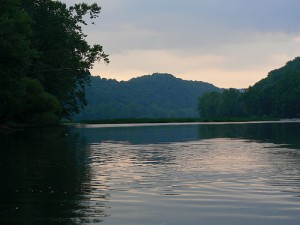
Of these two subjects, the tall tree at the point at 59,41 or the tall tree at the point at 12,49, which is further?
the tall tree at the point at 59,41

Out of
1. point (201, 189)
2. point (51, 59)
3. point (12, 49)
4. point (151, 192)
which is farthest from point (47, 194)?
point (51, 59)

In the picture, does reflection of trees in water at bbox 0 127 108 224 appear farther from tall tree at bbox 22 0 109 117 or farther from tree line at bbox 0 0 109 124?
tall tree at bbox 22 0 109 117

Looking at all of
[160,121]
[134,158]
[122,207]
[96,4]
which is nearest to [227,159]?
[134,158]

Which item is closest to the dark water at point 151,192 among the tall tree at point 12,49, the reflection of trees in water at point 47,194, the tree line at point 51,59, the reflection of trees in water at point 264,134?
the reflection of trees in water at point 47,194

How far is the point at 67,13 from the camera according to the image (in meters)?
93.7

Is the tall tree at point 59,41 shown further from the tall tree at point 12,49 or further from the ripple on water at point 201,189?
the ripple on water at point 201,189

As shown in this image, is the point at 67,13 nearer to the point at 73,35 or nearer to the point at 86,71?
the point at 73,35

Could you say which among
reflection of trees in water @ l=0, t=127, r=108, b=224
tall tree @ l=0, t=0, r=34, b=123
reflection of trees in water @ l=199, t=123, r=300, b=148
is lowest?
reflection of trees in water @ l=0, t=127, r=108, b=224

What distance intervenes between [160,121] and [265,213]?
14257cm

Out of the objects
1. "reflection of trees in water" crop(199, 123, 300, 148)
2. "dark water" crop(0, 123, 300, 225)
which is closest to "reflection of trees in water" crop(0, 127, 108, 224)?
"dark water" crop(0, 123, 300, 225)

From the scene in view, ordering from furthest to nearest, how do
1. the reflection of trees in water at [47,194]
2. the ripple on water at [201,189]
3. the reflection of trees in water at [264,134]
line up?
1. the reflection of trees in water at [264,134]
2. the ripple on water at [201,189]
3. the reflection of trees in water at [47,194]

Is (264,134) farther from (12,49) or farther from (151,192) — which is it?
(151,192)

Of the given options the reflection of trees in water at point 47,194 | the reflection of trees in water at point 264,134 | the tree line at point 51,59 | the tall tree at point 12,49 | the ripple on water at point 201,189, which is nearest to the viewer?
the reflection of trees in water at point 47,194

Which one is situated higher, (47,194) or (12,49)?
(12,49)
